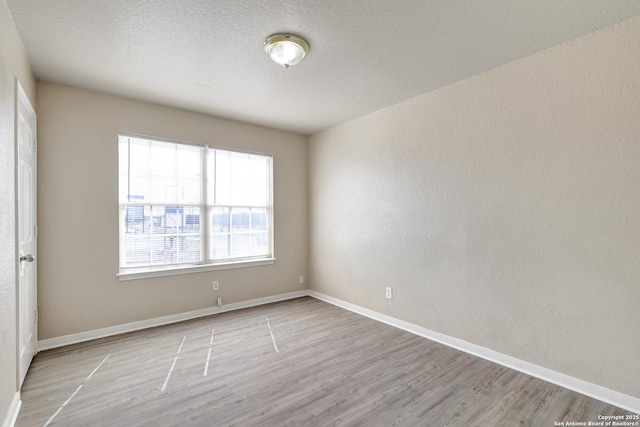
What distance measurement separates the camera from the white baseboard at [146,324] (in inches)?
113

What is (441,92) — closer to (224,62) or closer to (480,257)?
(480,257)

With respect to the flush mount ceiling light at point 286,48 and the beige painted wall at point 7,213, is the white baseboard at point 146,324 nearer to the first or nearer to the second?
the beige painted wall at point 7,213

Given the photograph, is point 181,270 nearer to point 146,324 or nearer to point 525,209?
point 146,324

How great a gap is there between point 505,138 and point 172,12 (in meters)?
2.70

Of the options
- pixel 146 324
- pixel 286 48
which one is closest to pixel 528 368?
pixel 286 48

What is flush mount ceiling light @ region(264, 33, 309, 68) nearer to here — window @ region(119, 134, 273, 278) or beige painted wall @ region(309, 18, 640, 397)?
beige painted wall @ region(309, 18, 640, 397)

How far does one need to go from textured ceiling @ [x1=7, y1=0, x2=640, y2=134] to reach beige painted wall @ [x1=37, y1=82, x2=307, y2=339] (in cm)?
29

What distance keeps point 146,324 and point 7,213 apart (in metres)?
2.04

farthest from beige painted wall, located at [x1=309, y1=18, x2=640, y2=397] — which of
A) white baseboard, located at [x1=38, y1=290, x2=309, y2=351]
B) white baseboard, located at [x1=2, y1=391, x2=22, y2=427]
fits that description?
white baseboard, located at [x1=2, y1=391, x2=22, y2=427]

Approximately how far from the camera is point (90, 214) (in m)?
3.06

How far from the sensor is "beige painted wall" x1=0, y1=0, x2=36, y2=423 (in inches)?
65.3

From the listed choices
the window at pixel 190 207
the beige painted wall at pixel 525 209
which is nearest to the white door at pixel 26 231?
the window at pixel 190 207

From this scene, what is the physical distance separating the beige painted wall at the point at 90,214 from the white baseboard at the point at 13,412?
1.10 metres

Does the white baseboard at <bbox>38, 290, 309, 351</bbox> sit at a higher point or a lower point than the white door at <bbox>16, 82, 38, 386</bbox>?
lower
